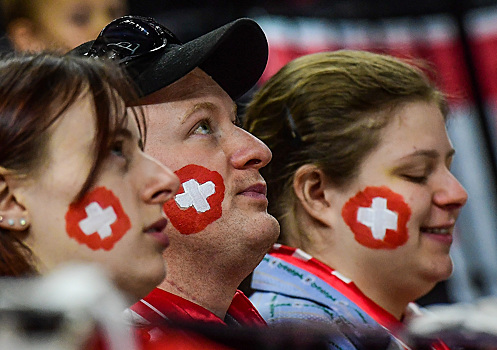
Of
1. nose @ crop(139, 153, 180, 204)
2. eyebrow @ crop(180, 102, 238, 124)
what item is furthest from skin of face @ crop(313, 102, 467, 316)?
nose @ crop(139, 153, 180, 204)

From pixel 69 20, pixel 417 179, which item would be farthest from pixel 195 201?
pixel 69 20

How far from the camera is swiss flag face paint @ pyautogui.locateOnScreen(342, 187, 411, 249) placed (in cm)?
198

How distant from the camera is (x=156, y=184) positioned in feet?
4.29

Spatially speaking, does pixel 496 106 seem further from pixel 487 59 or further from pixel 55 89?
pixel 55 89

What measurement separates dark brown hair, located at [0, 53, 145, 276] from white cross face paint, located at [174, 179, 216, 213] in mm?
270

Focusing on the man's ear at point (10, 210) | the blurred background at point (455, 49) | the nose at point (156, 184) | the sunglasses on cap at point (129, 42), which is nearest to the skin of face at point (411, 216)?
the sunglasses on cap at point (129, 42)

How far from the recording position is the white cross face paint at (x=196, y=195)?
5.24 feet

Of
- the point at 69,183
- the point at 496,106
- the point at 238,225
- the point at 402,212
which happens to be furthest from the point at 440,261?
the point at 496,106

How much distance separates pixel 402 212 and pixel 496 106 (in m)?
2.15

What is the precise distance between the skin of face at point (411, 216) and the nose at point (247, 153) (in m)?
0.42

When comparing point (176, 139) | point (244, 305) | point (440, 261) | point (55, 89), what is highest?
point (55, 89)

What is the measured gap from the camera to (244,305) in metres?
1.76

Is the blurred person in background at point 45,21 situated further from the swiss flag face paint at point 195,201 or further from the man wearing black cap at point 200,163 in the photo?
the swiss flag face paint at point 195,201

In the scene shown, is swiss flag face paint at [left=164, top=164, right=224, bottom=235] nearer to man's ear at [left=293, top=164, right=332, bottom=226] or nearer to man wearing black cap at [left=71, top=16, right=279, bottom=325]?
man wearing black cap at [left=71, top=16, right=279, bottom=325]
